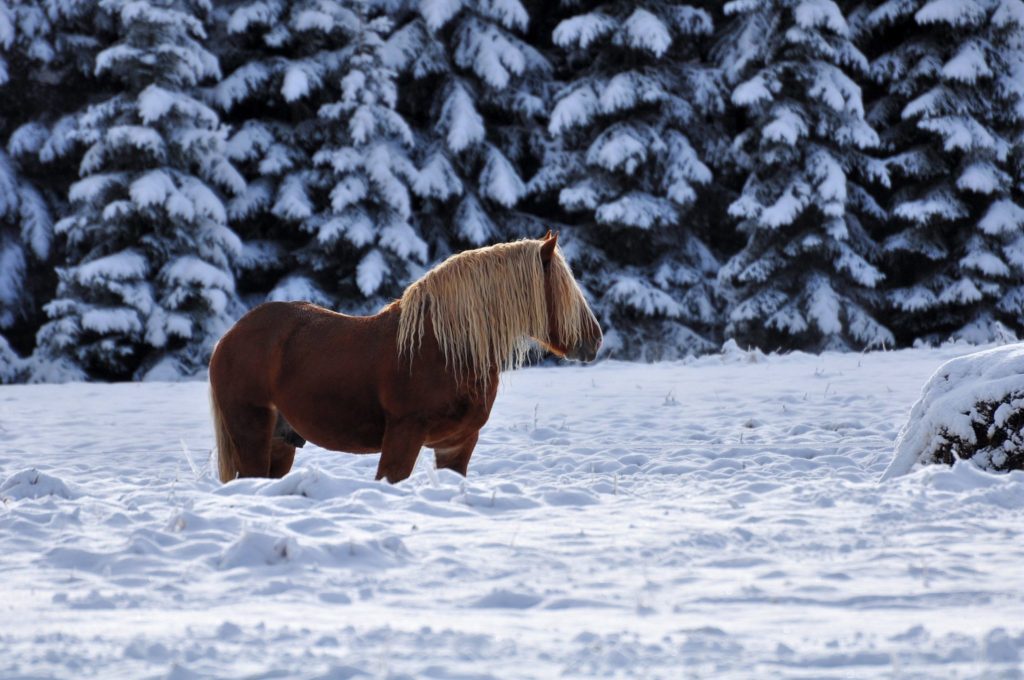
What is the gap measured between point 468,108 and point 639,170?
125 inches

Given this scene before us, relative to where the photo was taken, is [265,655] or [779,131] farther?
[779,131]

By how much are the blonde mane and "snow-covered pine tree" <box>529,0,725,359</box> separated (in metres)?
11.8

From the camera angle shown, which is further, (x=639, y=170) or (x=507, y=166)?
(x=507, y=166)

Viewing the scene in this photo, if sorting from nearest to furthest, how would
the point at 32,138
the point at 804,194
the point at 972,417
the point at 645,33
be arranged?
the point at 972,417
the point at 804,194
the point at 645,33
the point at 32,138

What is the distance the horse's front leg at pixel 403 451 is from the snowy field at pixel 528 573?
0.40 m

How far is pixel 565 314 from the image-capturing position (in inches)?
208

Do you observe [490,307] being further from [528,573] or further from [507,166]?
[507,166]

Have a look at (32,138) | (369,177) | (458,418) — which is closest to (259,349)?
(458,418)

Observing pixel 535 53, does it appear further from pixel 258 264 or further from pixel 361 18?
pixel 258 264

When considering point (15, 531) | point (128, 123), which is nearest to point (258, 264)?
point (128, 123)

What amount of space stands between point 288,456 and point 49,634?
3198 millimetres

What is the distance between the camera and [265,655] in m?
2.49

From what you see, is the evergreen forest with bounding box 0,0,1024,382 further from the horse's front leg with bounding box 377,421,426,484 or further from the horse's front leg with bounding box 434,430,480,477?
the horse's front leg with bounding box 377,421,426,484

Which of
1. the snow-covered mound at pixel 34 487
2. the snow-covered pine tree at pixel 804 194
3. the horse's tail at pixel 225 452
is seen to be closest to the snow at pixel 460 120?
the snow-covered pine tree at pixel 804 194
